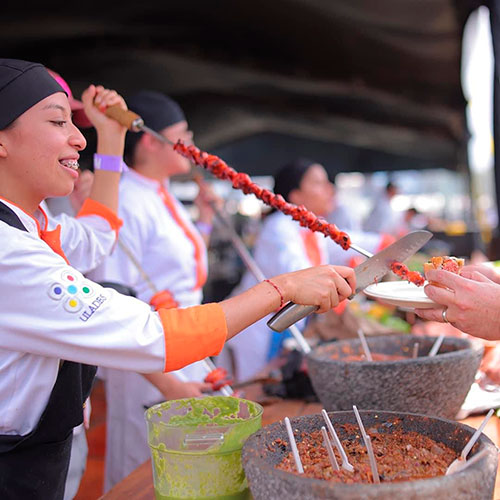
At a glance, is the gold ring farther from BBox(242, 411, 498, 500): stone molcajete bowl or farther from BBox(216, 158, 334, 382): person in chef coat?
BBox(216, 158, 334, 382): person in chef coat

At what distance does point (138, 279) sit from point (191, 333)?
4.63 ft

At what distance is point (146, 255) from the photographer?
2.56 metres

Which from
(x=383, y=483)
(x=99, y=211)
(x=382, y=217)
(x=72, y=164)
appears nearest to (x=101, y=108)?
(x=99, y=211)

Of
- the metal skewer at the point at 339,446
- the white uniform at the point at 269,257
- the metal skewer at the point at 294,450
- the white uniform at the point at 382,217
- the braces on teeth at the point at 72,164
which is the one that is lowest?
the white uniform at the point at 382,217

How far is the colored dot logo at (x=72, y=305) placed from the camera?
1.08m

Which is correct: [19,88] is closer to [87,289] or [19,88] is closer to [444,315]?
[87,289]

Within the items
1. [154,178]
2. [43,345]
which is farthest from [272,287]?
[154,178]

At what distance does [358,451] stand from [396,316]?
3.05 m

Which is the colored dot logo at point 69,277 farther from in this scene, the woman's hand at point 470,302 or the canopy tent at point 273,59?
the canopy tent at point 273,59

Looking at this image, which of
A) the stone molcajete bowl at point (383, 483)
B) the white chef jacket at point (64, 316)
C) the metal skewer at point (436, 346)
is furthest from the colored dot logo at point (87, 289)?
the metal skewer at point (436, 346)

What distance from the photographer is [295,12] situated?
5488 mm

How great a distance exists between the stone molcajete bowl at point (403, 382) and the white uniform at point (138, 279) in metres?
0.99

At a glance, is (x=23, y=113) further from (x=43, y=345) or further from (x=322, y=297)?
(x=322, y=297)

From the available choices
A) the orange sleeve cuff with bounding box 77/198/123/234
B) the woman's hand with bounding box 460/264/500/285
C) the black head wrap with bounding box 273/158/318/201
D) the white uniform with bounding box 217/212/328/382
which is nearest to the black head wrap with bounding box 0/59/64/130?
the orange sleeve cuff with bounding box 77/198/123/234
